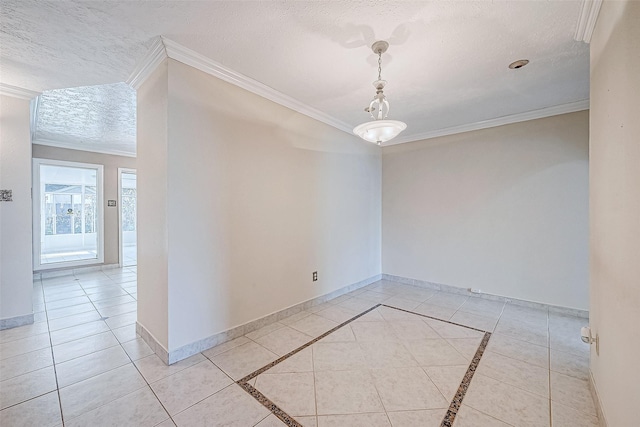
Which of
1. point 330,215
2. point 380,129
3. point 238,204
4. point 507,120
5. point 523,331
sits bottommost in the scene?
point 523,331

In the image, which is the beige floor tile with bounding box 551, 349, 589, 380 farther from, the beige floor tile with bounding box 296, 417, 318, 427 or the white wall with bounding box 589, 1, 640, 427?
the beige floor tile with bounding box 296, 417, 318, 427

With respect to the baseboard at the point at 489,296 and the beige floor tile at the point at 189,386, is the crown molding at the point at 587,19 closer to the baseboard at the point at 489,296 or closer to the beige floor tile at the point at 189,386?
the baseboard at the point at 489,296

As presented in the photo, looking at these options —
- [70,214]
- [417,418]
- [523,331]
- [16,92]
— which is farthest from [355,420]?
[70,214]

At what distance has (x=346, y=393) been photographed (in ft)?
5.87

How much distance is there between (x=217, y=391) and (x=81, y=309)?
9.19ft

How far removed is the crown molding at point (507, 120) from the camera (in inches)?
121

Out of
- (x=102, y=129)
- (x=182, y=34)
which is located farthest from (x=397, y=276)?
(x=102, y=129)

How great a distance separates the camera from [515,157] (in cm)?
346

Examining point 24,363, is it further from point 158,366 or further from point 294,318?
point 294,318

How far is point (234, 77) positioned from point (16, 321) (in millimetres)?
3489

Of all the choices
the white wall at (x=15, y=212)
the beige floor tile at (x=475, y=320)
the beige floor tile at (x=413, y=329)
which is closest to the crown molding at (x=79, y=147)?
the white wall at (x=15, y=212)

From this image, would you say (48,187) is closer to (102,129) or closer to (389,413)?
(102,129)

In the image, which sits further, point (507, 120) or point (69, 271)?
point (69, 271)

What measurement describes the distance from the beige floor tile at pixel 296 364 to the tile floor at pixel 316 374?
0.04 feet
